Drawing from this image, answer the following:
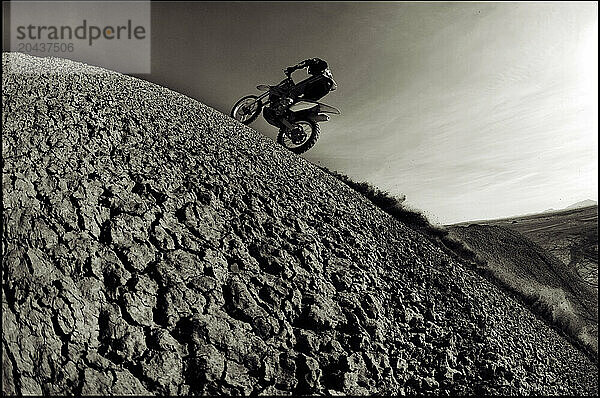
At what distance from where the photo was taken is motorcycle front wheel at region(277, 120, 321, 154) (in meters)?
8.92

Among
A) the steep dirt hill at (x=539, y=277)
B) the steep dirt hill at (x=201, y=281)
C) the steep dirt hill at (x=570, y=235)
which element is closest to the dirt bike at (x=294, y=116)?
the steep dirt hill at (x=201, y=281)

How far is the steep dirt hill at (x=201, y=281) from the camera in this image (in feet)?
11.6

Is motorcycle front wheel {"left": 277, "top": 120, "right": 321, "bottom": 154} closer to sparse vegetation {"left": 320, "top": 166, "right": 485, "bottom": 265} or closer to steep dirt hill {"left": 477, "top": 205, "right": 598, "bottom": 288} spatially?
sparse vegetation {"left": 320, "top": 166, "right": 485, "bottom": 265}

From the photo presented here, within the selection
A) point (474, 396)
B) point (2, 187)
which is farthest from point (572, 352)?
point (2, 187)

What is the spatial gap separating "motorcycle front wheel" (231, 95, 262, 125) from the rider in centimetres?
105

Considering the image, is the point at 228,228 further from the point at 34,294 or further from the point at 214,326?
the point at 34,294

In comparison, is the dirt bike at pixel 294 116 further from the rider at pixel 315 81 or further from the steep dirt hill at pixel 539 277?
the steep dirt hill at pixel 539 277

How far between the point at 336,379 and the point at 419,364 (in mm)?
1228

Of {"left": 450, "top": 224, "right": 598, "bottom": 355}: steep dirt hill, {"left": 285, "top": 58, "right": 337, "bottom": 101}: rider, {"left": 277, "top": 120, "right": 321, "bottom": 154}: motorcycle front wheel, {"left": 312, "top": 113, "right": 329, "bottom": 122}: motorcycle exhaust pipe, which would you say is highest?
{"left": 285, "top": 58, "right": 337, "bottom": 101}: rider

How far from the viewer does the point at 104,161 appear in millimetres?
4871

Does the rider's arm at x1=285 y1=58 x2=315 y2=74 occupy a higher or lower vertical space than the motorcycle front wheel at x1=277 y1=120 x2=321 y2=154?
higher

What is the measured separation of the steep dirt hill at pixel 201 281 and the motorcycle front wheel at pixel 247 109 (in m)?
2.61

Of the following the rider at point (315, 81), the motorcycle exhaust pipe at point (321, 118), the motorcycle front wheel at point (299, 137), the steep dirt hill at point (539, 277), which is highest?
the rider at point (315, 81)

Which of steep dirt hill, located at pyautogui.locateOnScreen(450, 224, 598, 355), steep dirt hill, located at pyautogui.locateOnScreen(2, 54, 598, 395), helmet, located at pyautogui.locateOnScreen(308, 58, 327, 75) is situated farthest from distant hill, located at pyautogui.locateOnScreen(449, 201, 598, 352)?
helmet, located at pyautogui.locateOnScreen(308, 58, 327, 75)
